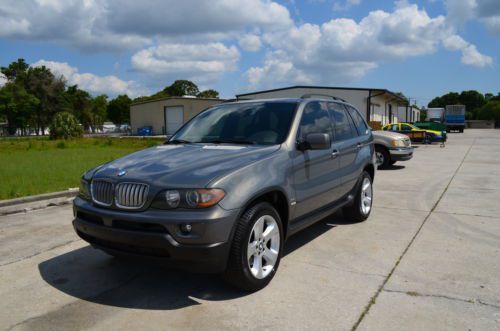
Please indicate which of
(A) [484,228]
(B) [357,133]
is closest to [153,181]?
(B) [357,133]

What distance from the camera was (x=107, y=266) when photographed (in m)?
4.55

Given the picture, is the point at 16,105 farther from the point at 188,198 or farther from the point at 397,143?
the point at 188,198

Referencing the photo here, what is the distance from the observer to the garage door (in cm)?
4738

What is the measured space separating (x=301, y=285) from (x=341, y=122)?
2.54m

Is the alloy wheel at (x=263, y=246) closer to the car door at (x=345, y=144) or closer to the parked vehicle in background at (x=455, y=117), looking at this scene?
the car door at (x=345, y=144)

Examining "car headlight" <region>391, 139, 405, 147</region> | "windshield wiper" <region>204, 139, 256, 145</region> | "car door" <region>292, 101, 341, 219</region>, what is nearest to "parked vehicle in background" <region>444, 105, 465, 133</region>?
"car headlight" <region>391, 139, 405, 147</region>

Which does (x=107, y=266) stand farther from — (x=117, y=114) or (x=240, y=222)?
(x=117, y=114)

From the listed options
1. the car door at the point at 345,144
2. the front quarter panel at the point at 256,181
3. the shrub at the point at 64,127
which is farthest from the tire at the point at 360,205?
the shrub at the point at 64,127

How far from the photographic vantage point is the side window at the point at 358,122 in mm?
6203

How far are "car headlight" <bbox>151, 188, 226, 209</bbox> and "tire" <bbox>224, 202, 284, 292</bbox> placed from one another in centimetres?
34

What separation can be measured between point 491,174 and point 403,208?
19.2 feet

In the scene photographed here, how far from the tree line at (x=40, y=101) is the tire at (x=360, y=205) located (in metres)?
48.3

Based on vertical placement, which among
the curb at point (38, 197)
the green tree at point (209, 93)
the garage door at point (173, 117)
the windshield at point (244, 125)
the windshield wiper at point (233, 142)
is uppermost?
the green tree at point (209, 93)

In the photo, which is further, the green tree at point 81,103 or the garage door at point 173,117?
the green tree at point 81,103
